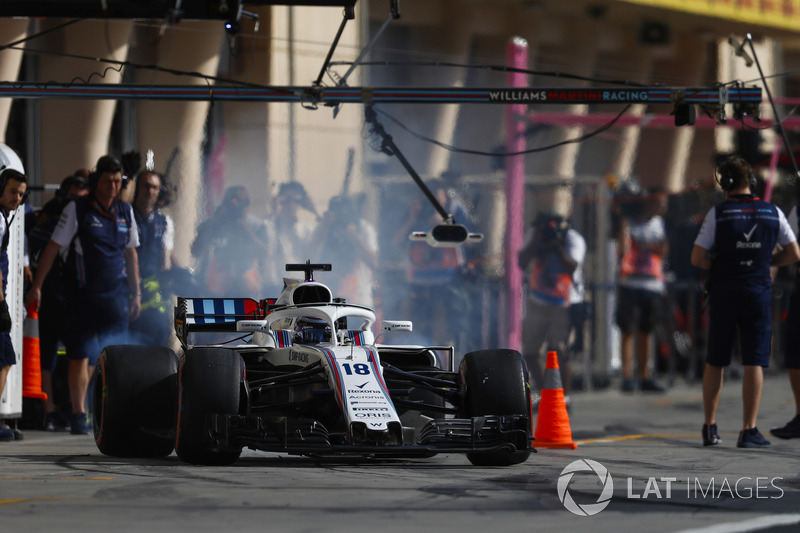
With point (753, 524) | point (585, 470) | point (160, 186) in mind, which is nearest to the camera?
point (753, 524)

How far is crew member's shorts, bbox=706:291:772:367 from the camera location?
1066 cm

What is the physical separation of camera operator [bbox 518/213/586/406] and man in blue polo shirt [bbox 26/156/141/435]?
504cm

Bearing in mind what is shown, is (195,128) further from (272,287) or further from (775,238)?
(775,238)

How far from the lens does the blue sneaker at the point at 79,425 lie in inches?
446

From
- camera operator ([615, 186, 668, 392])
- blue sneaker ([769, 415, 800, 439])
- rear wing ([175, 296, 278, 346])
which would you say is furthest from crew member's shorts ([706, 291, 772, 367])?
camera operator ([615, 186, 668, 392])

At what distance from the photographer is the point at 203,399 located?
27.0 feet

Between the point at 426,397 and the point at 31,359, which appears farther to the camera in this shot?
the point at 31,359

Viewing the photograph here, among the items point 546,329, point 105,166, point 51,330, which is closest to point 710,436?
point 546,329

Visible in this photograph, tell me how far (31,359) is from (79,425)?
2.34 feet

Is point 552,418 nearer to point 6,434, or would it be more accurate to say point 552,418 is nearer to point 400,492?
point 400,492

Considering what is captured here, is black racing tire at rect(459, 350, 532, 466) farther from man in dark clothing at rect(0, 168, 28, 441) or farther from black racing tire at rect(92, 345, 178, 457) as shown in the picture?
man in dark clothing at rect(0, 168, 28, 441)

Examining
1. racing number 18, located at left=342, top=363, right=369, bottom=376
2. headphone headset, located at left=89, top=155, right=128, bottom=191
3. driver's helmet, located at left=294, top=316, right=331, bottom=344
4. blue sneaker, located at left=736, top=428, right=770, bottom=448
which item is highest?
headphone headset, located at left=89, top=155, right=128, bottom=191

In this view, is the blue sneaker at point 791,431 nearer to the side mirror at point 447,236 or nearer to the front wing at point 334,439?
the side mirror at point 447,236

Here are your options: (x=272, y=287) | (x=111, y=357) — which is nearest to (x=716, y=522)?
(x=111, y=357)
